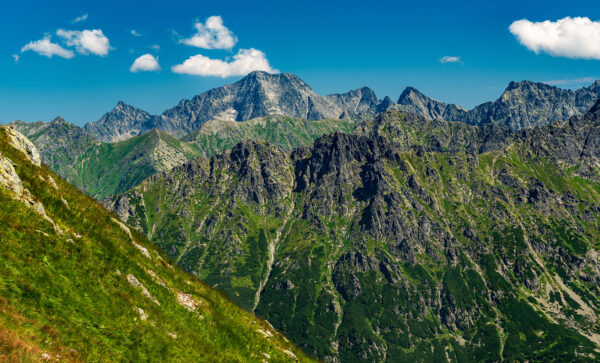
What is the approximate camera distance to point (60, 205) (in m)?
31.8

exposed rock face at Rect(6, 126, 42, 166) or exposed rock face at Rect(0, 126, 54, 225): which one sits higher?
exposed rock face at Rect(6, 126, 42, 166)

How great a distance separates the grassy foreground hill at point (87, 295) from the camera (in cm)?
1895

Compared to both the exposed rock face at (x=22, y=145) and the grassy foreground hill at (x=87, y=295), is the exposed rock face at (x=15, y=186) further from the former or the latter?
the exposed rock face at (x=22, y=145)

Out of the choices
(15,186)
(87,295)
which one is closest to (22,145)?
(15,186)

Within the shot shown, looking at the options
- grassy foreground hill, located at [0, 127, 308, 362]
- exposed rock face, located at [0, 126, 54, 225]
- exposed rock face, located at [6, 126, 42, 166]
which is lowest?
grassy foreground hill, located at [0, 127, 308, 362]

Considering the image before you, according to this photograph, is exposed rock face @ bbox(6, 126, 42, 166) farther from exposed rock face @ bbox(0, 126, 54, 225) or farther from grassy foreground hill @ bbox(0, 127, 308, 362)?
exposed rock face @ bbox(0, 126, 54, 225)

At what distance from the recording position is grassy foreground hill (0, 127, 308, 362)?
18953mm

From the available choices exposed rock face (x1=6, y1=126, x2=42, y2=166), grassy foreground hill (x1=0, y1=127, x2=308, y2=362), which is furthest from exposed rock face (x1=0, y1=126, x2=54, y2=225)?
exposed rock face (x1=6, y1=126, x2=42, y2=166)

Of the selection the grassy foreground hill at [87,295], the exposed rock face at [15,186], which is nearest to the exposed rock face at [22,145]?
the grassy foreground hill at [87,295]

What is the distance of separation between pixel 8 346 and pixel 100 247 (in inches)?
560

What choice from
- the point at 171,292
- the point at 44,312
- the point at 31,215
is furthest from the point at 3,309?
the point at 171,292

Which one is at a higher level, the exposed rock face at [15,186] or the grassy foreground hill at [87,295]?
the exposed rock face at [15,186]

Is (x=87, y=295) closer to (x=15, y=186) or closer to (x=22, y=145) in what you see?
(x=15, y=186)

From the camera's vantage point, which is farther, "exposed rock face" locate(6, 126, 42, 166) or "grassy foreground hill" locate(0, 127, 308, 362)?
"exposed rock face" locate(6, 126, 42, 166)
